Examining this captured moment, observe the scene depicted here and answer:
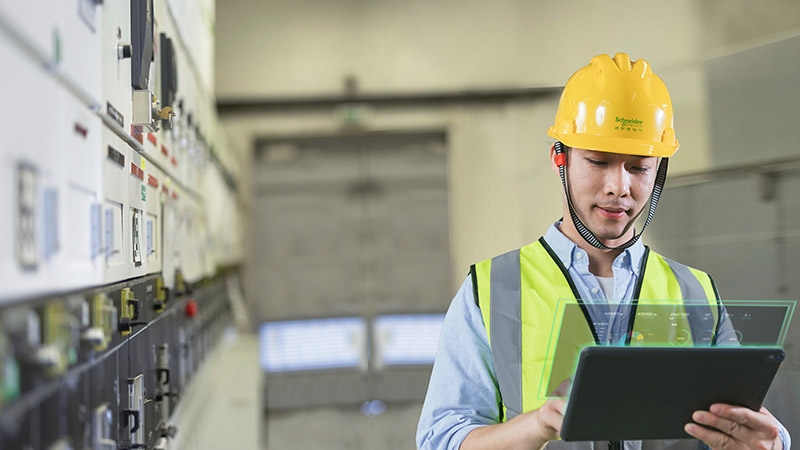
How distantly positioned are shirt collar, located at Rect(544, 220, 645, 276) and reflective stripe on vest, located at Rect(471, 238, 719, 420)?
0.02 meters

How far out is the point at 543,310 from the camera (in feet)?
6.80

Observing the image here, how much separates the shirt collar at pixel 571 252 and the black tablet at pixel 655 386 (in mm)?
556

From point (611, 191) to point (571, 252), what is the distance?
20 centimetres

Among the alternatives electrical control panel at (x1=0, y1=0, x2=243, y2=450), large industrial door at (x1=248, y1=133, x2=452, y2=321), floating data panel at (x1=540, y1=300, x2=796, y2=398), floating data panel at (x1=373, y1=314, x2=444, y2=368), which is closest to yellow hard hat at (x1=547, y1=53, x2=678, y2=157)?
floating data panel at (x1=540, y1=300, x2=796, y2=398)

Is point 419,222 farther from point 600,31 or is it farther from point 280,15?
point 600,31

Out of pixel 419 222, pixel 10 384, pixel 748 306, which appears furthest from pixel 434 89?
pixel 10 384

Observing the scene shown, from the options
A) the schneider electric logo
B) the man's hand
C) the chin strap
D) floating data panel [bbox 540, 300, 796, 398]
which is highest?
the schneider electric logo

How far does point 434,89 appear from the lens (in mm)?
6504

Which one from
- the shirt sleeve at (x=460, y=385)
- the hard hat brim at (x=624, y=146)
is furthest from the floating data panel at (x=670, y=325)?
the hard hat brim at (x=624, y=146)

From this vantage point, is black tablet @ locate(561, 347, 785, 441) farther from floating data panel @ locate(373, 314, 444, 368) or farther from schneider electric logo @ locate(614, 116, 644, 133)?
floating data panel @ locate(373, 314, 444, 368)

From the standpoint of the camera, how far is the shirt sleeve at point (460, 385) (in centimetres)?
195

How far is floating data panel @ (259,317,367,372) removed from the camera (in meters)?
6.22

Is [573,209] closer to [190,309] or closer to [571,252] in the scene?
[571,252]

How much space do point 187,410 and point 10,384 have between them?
271 cm
